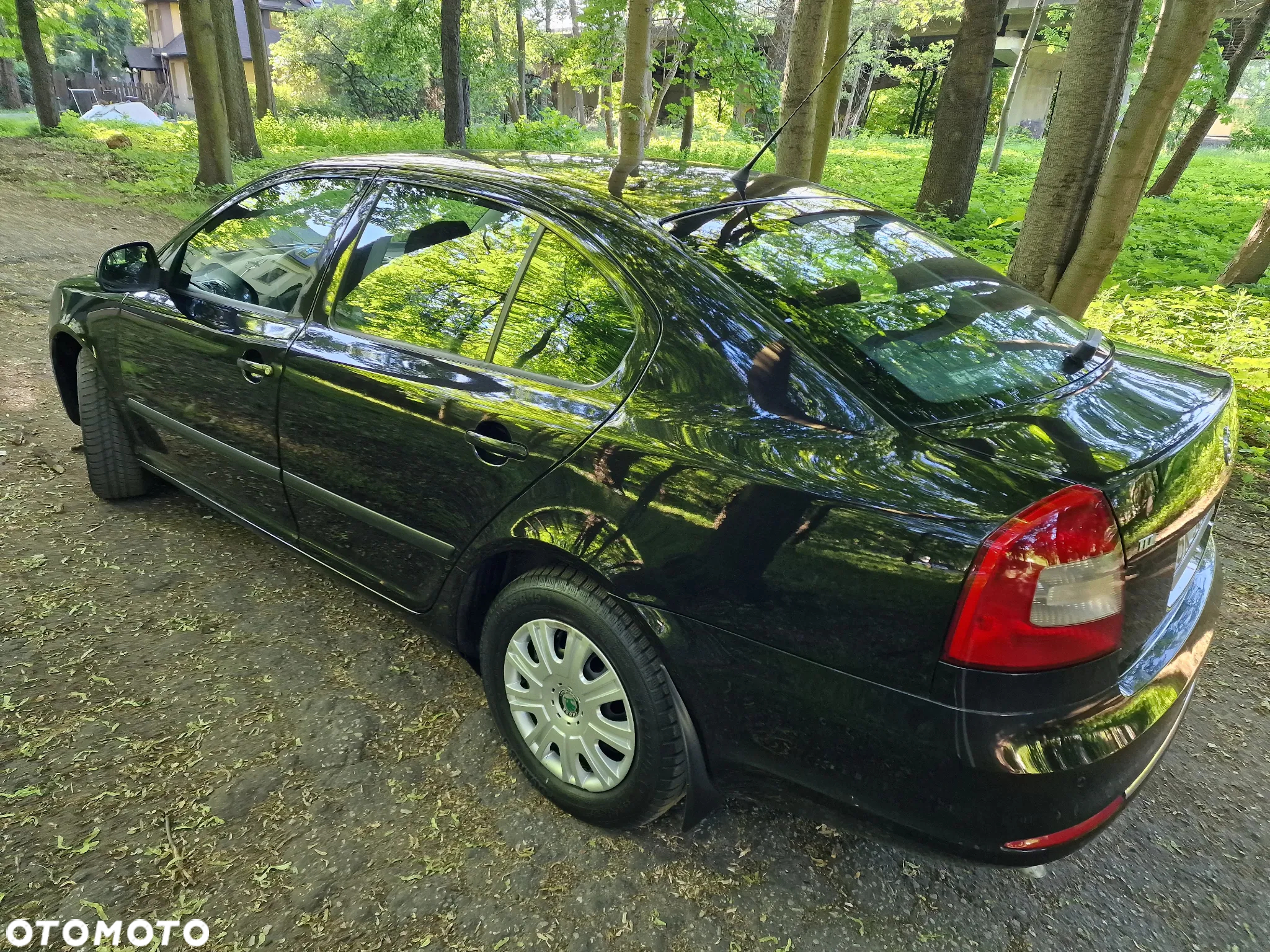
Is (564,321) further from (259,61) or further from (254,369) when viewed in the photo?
(259,61)

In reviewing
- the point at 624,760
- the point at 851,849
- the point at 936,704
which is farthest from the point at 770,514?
the point at 851,849

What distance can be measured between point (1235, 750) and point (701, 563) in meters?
2.05

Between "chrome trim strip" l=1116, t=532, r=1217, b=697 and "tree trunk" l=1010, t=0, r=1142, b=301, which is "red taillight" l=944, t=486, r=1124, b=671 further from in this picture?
"tree trunk" l=1010, t=0, r=1142, b=301

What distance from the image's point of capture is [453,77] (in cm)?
1557

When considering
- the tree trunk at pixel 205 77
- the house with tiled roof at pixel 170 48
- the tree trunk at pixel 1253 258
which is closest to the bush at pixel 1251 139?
the tree trunk at pixel 1253 258

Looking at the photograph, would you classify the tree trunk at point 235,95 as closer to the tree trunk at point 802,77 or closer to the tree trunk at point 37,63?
the tree trunk at point 37,63

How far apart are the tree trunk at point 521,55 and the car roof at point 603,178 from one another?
3192 centimetres

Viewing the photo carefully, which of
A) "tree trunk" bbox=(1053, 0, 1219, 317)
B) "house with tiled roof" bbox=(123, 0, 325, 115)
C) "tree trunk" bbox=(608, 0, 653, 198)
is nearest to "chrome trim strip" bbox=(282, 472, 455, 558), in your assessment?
"tree trunk" bbox=(1053, 0, 1219, 317)

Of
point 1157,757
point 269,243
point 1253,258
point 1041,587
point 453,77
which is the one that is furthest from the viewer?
point 453,77

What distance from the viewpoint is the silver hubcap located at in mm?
2035

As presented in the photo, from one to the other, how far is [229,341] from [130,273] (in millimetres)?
779

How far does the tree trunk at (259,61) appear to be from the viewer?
20.5m

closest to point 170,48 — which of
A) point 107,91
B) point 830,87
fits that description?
point 107,91

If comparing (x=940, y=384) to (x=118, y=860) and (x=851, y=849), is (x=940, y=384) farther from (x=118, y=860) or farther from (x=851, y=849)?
(x=118, y=860)
